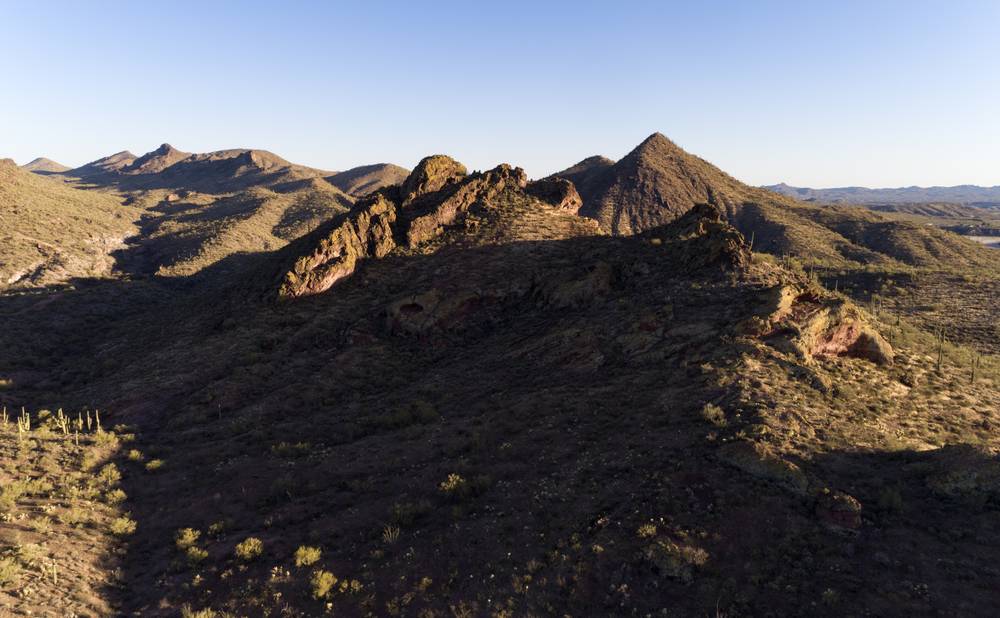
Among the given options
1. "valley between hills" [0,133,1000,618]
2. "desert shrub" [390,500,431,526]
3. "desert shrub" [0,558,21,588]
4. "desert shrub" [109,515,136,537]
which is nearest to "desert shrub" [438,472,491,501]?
"valley between hills" [0,133,1000,618]

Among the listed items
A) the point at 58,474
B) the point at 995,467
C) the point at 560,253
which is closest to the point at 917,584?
the point at 995,467

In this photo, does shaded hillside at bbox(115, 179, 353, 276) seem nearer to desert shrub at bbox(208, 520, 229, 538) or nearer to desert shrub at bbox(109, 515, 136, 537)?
desert shrub at bbox(109, 515, 136, 537)

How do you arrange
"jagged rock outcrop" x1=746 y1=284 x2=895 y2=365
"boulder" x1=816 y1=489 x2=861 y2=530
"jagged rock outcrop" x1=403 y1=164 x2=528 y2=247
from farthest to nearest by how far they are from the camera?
"jagged rock outcrop" x1=403 y1=164 x2=528 y2=247, "jagged rock outcrop" x1=746 y1=284 x2=895 y2=365, "boulder" x1=816 y1=489 x2=861 y2=530

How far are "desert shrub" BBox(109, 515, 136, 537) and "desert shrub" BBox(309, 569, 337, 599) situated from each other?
28.8 feet

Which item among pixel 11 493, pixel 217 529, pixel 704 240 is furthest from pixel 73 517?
A: pixel 704 240

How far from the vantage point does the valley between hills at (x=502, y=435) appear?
12844mm

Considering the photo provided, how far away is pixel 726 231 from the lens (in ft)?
111

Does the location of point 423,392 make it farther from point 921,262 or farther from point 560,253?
point 921,262

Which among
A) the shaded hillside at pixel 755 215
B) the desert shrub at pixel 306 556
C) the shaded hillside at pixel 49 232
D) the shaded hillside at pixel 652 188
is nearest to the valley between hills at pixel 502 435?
the desert shrub at pixel 306 556

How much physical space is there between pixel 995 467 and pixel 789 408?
18.9 feet

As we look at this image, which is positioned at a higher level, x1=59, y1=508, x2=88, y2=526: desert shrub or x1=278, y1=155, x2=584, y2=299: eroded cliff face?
x1=278, y1=155, x2=584, y2=299: eroded cliff face

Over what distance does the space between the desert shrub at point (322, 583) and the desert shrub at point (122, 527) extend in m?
8.78

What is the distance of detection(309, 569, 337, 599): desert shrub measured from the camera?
13219mm

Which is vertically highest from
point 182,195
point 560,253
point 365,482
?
point 182,195
